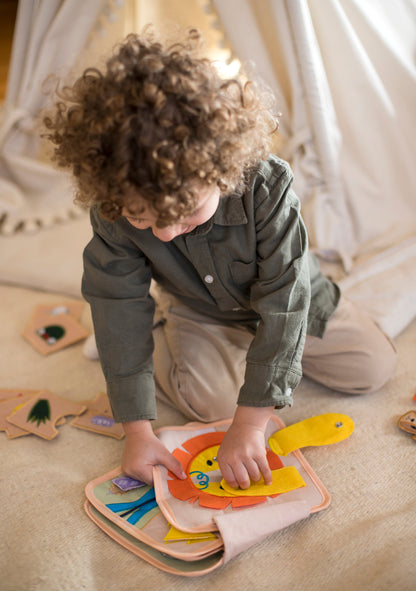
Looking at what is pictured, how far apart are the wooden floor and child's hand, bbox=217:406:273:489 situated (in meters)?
1.72

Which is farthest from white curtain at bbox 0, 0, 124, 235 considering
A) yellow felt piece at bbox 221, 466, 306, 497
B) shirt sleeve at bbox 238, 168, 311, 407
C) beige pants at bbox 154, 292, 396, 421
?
yellow felt piece at bbox 221, 466, 306, 497

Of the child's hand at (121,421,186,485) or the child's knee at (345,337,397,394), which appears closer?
the child's hand at (121,421,186,485)

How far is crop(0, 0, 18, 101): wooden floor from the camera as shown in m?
2.20

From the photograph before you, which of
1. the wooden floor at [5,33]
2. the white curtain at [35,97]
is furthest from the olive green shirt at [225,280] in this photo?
the wooden floor at [5,33]

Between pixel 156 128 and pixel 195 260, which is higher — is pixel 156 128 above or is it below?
above

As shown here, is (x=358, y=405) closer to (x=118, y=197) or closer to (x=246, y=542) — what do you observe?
(x=246, y=542)

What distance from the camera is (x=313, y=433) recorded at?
2.61 feet

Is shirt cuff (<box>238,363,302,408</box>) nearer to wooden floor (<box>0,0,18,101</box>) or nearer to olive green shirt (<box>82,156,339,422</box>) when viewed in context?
olive green shirt (<box>82,156,339,422</box>)

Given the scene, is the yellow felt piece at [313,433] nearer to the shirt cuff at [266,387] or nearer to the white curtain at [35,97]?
the shirt cuff at [266,387]

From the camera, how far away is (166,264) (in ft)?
2.50

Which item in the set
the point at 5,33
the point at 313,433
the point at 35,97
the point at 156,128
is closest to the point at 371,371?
the point at 313,433

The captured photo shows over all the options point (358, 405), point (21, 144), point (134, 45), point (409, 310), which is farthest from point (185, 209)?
point (21, 144)

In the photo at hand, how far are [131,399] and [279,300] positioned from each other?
243 millimetres

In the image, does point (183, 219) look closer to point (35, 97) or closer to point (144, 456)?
point (144, 456)
